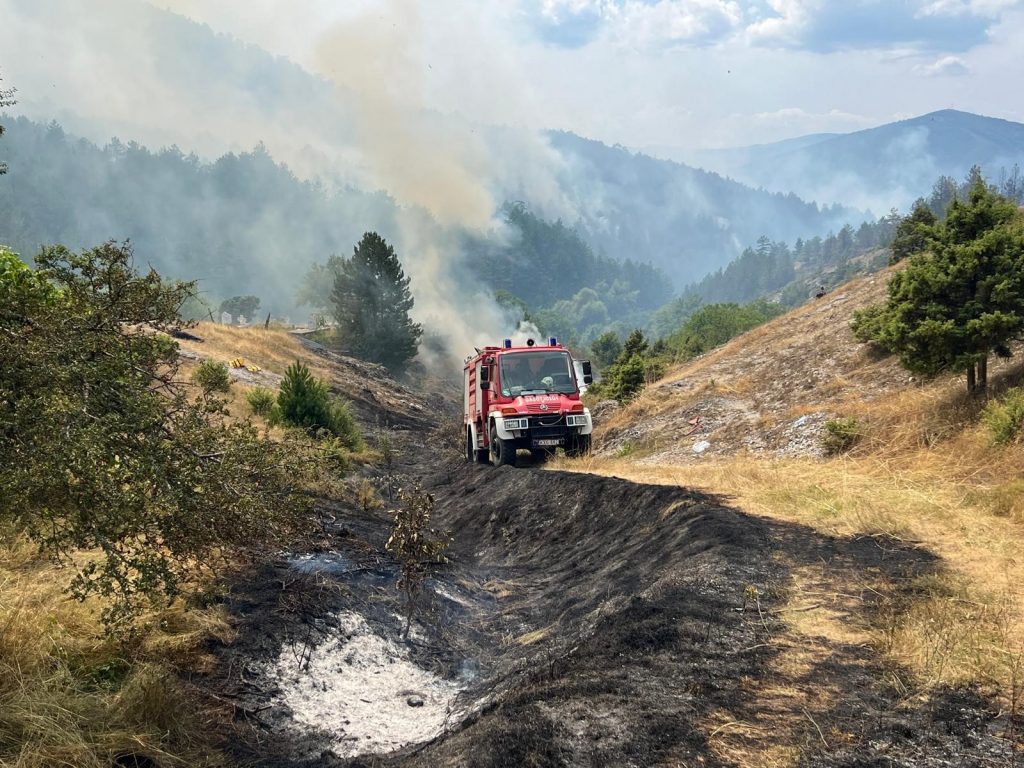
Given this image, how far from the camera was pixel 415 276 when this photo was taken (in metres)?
169

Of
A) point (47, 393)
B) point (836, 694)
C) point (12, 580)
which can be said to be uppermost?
point (47, 393)

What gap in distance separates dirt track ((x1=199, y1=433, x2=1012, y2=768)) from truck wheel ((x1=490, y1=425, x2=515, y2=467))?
5.97 metres

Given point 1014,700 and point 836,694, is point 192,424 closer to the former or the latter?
point 836,694

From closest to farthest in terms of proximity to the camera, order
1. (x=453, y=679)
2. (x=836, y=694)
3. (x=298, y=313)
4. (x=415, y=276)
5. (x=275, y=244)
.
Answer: (x=836, y=694) → (x=453, y=679) → (x=298, y=313) → (x=415, y=276) → (x=275, y=244)

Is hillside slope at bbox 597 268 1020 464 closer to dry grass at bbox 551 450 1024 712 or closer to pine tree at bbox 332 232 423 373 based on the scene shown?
dry grass at bbox 551 450 1024 712

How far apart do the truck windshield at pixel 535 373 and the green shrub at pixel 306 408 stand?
5.85 metres

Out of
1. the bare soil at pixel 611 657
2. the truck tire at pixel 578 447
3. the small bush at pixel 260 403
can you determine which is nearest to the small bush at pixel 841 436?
the bare soil at pixel 611 657

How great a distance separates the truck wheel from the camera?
58.4 ft

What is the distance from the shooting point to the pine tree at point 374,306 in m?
57.5

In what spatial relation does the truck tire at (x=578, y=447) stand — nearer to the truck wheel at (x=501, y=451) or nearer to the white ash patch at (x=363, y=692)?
the truck wheel at (x=501, y=451)

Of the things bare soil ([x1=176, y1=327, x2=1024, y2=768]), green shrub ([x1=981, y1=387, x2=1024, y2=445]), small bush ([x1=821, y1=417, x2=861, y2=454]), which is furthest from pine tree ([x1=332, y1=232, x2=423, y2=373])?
green shrub ([x1=981, y1=387, x2=1024, y2=445])

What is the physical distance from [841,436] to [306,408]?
14.0 m

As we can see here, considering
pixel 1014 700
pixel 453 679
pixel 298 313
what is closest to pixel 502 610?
pixel 453 679

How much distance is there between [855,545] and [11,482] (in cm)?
727
